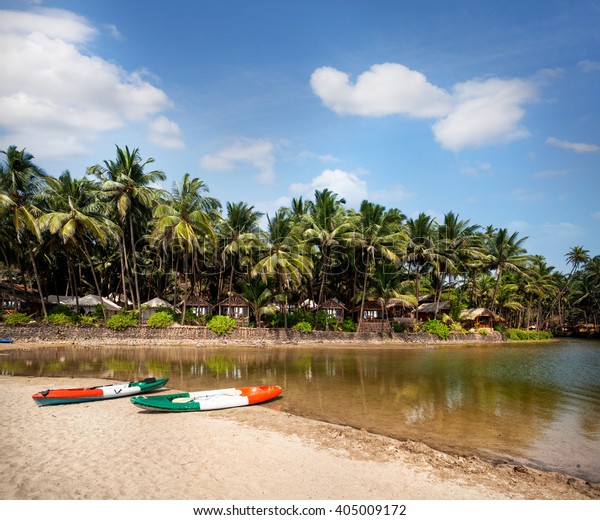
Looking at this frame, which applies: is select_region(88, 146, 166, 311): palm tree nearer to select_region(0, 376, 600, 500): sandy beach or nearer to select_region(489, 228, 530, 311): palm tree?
select_region(0, 376, 600, 500): sandy beach

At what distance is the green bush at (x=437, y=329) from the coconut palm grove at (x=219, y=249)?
129cm

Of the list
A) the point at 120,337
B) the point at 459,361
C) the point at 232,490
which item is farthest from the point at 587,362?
the point at 120,337

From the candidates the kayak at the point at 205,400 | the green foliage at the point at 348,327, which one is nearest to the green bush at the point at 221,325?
the green foliage at the point at 348,327

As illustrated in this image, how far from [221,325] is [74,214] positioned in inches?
570

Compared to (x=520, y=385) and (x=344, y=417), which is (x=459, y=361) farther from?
(x=344, y=417)

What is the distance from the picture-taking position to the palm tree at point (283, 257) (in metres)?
34.8

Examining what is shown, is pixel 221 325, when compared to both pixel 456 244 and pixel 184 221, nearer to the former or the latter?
pixel 184 221

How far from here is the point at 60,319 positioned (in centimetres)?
3136

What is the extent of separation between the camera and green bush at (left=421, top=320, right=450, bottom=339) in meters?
41.0

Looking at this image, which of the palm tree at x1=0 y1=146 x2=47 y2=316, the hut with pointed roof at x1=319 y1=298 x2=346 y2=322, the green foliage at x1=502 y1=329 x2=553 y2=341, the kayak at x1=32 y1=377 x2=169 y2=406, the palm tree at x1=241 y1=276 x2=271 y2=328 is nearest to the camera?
the kayak at x1=32 y1=377 x2=169 y2=406

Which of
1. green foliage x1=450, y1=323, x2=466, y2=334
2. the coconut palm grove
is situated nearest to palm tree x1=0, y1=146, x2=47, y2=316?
the coconut palm grove

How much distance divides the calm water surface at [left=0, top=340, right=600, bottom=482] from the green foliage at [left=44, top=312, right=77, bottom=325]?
162 inches

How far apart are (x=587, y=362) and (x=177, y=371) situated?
28817mm

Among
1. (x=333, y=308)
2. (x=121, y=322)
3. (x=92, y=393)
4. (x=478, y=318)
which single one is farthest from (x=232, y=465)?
(x=478, y=318)
